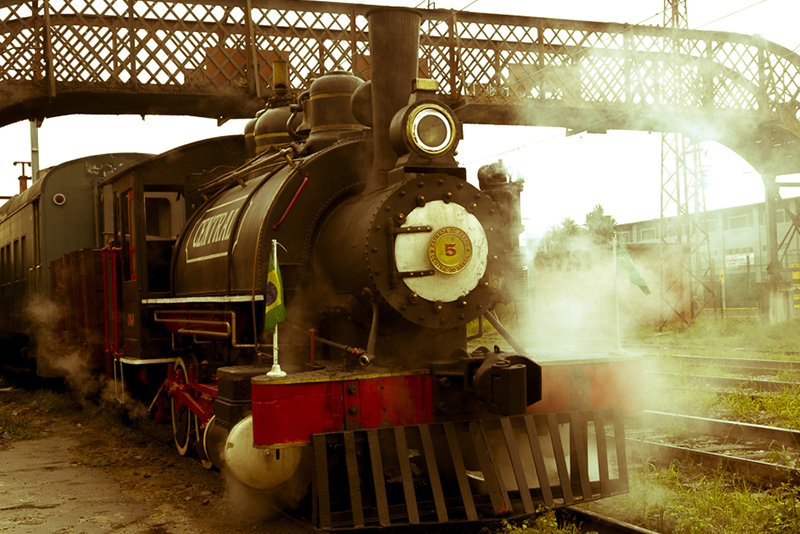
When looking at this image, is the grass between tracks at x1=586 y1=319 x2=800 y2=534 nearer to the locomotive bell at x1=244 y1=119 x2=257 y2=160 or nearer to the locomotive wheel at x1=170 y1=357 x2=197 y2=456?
the locomotive wheel at x1=170 y1=357 x2=197 y2=456

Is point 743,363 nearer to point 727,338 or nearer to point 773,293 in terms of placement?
point 727,338

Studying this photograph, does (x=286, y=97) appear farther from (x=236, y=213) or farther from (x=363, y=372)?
(x=363, y=372)

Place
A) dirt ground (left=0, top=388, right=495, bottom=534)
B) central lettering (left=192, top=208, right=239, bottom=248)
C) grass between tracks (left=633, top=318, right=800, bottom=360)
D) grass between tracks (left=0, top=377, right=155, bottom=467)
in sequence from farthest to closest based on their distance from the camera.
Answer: grass between tracks (left=633, top=318, right=800, bottom=360) < grass between tracks (left=0, top=377, right=155, bottom=467) < central lettering (left=192, top=208, right=239, bottom=248) < dirt ground (left=0, top=388, right=495, bottom=534)

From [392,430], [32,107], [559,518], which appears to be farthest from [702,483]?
[32,107]

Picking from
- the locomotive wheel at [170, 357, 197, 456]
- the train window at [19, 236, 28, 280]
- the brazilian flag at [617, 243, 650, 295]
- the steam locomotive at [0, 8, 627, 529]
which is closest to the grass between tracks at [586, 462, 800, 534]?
the steam locomotive at [0, 8, 627, 529]

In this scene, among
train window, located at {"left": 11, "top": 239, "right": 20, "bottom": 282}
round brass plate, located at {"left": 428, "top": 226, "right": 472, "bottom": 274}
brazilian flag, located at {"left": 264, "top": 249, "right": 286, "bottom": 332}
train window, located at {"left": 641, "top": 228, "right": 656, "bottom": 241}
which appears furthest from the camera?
train window, located at {"left": 641, "top": 228, "right": 656, "bottom": 241}

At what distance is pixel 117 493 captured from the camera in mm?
5930

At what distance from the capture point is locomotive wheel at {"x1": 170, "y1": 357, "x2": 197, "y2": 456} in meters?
6.84

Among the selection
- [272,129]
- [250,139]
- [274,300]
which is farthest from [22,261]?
[274,300]

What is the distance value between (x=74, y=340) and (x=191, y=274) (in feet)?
11.9

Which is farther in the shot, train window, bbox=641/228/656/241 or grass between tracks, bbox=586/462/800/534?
train window, bbox=641/228/656/241

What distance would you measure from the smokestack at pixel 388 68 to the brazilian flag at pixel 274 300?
940 millimetres

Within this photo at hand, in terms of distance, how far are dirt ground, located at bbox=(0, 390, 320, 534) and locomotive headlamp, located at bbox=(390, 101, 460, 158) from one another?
2440 millimetres

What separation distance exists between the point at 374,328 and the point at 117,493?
2.66 meters
